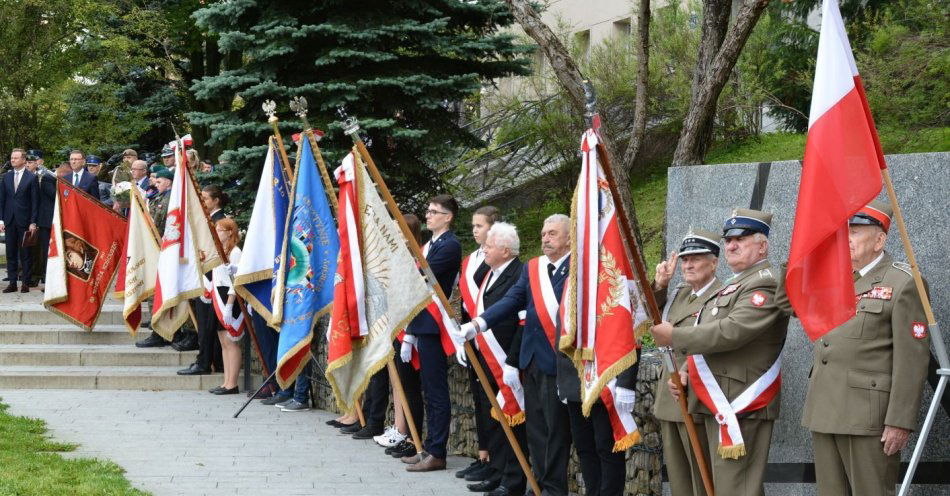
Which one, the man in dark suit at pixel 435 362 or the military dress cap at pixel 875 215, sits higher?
the military dress cap at pixel 875 215

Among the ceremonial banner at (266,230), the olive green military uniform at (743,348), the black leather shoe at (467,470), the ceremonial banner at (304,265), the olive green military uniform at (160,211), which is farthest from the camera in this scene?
the olive green military uniform at (160,211)

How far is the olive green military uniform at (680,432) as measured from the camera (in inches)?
255

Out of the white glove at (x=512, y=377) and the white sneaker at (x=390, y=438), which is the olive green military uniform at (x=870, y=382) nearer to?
the white glove at (x=512, y=377)

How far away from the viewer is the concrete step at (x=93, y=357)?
1405cm

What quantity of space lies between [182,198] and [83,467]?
464cm

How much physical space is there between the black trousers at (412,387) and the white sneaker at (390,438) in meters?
0.29

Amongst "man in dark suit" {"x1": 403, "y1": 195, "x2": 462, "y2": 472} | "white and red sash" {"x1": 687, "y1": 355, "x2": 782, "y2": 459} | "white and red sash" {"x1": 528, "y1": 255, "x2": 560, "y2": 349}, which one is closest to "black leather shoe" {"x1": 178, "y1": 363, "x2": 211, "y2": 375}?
"man in dark suit" {"x1": 403, "y1": 195, "x2": 462, "y2": 472}

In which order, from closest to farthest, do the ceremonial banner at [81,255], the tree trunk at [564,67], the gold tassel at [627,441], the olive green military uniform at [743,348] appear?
the olive green military uniform at [743,348]
the gold tassel at [627,441]
the tree trunk at [564,67]
the ceremonial banner at [81,255]

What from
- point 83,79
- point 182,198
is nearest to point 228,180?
point 182,198

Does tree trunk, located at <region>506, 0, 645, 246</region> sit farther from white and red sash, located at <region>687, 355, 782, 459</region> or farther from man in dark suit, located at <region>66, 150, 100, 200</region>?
man in dark suit, located at <region>66, 150, 100, 200</region>

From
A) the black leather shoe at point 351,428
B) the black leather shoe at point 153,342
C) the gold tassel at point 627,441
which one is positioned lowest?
the black leather shoe at point 351,428

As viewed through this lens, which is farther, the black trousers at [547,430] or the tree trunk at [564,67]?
the tree trunk at [564,67]

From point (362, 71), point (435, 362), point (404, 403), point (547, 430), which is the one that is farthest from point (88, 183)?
point (547, 430)

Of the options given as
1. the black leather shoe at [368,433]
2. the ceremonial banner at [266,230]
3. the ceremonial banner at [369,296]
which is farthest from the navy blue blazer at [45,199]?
the ceremonial banner at [369,296]
